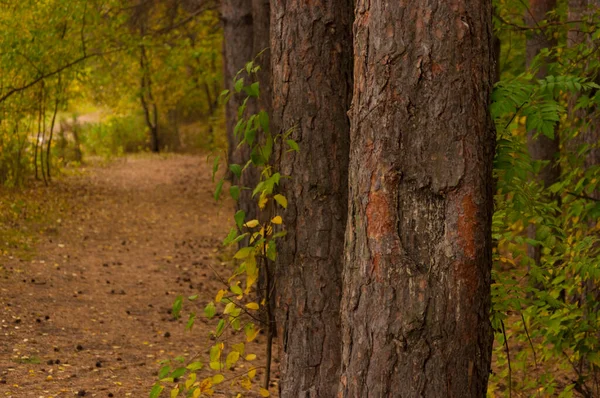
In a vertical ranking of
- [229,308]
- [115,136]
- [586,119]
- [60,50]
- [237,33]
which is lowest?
[229,308]

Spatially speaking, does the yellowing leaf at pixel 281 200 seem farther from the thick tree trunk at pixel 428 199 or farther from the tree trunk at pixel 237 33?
the tree trunk at pixel 237 33

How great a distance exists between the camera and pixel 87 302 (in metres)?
8.65

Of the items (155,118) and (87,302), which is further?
(155,118)

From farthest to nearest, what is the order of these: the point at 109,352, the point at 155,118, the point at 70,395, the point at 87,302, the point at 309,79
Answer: the point at 155,118 → the point at 87,302 → the point at 109,352 → the point at 70,395 → the point at 309,79

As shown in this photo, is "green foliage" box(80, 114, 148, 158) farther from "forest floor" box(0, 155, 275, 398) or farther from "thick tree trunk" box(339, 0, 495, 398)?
"thick tree trunk" box(339, 0, 495, 398)

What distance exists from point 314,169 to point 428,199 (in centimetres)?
140

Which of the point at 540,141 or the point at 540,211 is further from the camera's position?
the point at 540,141

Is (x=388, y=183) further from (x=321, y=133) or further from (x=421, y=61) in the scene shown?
(x=321, y=133)

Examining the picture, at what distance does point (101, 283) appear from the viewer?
962cm

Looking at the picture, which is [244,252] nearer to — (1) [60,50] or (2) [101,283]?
(2) [101,283]

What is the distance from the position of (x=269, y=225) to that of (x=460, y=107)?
1.71 meters

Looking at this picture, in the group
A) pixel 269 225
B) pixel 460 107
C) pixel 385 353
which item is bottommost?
pixel 385 353

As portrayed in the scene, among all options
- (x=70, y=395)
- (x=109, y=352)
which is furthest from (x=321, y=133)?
(x=109, y=352)

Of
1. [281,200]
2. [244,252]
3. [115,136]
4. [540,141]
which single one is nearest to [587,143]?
[281,200]
